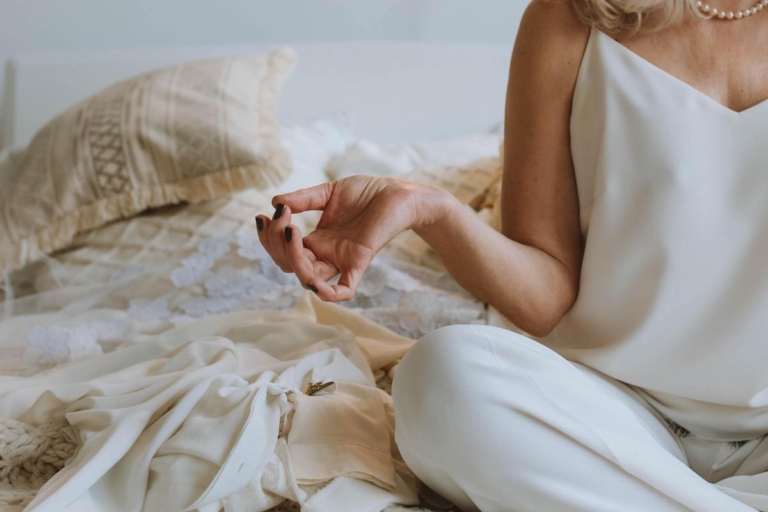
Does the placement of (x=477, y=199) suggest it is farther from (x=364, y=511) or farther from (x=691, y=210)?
(x=364, y=511)

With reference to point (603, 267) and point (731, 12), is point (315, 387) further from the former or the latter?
point (731, 12)

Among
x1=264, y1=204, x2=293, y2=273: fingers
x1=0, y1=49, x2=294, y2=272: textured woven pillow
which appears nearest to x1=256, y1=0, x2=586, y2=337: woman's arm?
x1=264, y1=204, x2=293, y2=273: fingers

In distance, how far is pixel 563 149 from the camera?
1.00 m

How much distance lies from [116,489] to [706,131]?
0.73 metres

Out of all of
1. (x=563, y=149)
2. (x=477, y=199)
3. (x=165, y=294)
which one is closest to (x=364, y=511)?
(x=563, y=149)

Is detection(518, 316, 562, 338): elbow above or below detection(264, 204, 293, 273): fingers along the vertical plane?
below

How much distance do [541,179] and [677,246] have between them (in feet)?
0.59

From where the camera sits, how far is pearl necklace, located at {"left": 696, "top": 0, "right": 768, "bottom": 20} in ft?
3.15

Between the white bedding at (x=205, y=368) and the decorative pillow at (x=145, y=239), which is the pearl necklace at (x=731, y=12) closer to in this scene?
the white bedding at (x=205, y=368)

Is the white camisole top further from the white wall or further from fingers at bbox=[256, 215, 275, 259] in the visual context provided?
the white wall

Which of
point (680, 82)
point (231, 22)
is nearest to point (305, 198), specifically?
point (680, 82)

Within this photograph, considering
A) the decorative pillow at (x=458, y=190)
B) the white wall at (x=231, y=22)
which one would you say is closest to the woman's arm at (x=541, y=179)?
the decorative pillow at (x=458, y=190)

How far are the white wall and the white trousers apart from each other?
1.49 m

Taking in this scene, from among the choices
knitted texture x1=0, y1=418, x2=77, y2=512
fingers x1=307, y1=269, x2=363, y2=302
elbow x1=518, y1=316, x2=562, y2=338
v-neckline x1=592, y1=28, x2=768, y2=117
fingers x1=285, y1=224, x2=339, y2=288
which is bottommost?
knitted texture x1=0, y1=418, x2=77, y2=512
